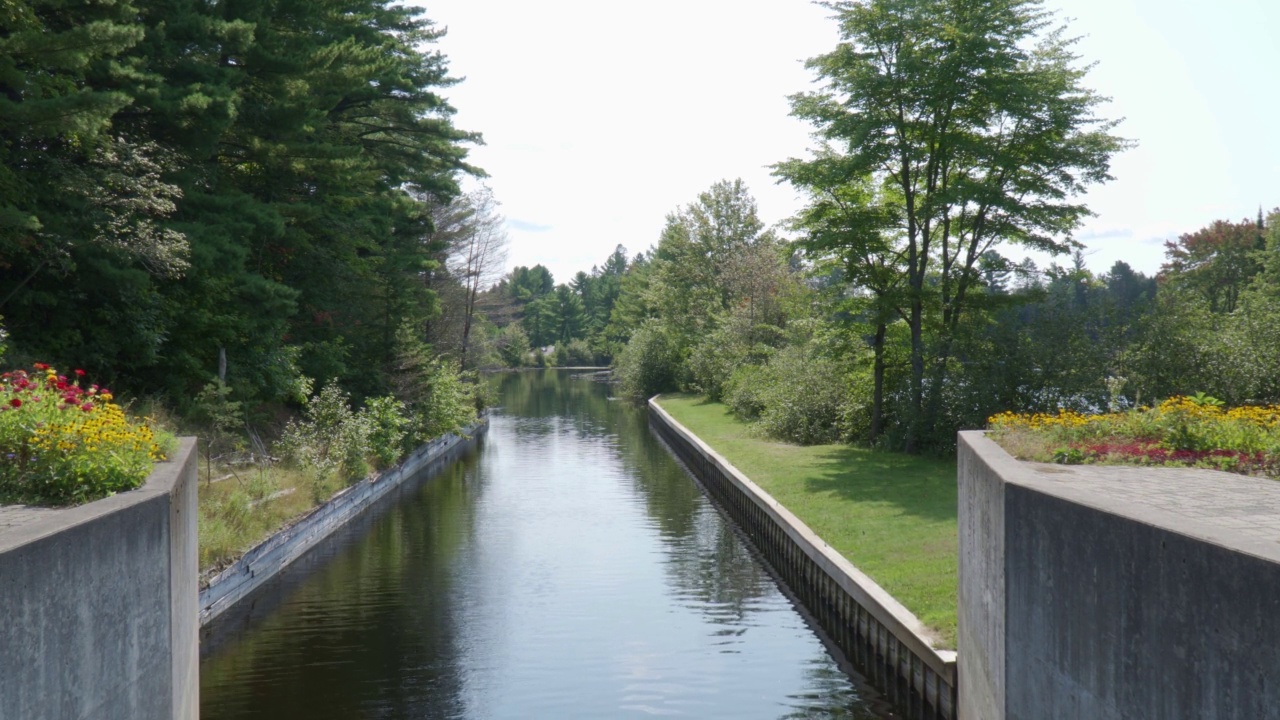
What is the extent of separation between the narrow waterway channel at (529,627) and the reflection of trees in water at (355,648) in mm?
34

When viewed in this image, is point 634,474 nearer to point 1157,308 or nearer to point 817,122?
point 817,122

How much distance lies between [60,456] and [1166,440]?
405 inches

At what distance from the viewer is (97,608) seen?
21.3 ft

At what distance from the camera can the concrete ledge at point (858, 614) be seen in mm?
10857

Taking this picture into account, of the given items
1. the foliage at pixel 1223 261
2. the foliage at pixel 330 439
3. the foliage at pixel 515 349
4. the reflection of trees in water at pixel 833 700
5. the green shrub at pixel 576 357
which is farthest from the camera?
the green shrub at pixel 576 357

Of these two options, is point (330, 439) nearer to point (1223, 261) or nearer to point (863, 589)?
point (863, 589)

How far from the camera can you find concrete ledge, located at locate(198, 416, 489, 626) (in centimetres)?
1520

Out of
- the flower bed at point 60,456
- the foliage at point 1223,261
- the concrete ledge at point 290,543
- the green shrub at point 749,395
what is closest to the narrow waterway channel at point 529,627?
the concrete ledge at point 290,543

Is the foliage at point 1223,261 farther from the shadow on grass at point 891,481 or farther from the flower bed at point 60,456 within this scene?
the flower bed at point 60,456

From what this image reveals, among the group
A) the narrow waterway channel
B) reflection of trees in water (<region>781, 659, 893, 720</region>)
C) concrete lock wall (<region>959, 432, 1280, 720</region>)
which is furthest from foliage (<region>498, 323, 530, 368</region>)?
concrete lock wall (<region>959, 432, 1280, 720</region>)

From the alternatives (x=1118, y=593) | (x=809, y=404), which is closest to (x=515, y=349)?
(x=809, y=404)

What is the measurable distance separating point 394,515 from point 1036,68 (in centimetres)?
1958

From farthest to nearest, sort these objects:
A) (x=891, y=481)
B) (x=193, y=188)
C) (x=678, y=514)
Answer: (x=678, y=514)
(x=193, y=188)
(x=891, y=481)

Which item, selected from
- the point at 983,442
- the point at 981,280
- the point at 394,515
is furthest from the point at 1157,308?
the point at 394,515
